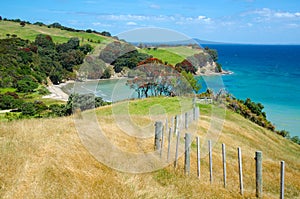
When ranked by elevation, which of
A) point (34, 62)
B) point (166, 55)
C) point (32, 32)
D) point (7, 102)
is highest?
point (32, 32)

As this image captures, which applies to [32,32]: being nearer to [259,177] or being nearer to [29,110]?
[29,110]

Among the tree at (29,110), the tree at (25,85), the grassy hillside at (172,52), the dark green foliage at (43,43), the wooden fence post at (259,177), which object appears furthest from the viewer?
the dark green foliage at (43,43)

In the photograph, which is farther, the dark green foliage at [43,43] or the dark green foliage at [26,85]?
the dark green foliage at [43,43]

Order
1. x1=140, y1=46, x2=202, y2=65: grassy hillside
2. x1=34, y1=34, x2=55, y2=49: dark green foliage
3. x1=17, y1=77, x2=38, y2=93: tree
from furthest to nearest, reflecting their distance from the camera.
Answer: x1=34, y1=34, x2=55, y2=49: dark green foliage
x1=17, y1=77, x2=38, y2=93: tree
x1=140, y1=46, x2=202, y2=65: grassy hillside

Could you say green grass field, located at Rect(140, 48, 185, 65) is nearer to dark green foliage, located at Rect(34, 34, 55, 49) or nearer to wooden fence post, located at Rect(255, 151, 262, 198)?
wooden fence post, located at Rect(255, 151, 262, 198)

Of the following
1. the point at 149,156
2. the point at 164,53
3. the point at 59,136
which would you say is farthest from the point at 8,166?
the point at 164,53

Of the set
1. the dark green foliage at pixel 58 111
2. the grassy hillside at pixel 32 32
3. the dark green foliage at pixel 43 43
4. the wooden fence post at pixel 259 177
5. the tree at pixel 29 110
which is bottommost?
the tree at pixel 29 110

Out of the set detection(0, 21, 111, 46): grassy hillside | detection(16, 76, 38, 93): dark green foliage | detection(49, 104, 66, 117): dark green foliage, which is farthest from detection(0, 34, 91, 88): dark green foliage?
detection(49, 104, 66, 117): dark green foliage

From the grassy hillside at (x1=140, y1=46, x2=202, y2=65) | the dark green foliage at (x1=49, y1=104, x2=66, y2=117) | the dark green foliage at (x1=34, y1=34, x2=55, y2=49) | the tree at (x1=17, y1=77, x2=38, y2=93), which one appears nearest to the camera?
the grassy hillside at (x1=140, y1=46, x2=202, y2=65)

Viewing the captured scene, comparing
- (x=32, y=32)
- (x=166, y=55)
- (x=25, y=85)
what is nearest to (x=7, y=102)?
(x=25, y=85)

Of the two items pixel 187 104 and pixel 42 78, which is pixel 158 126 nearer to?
pixel 187 104

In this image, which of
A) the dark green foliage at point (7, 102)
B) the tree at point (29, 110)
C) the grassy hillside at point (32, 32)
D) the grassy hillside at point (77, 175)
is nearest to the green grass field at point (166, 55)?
the grassy hillside at point (77, 175)

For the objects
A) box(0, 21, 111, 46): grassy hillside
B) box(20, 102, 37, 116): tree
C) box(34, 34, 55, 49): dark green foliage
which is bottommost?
box(20, 102, 37, 116): tree

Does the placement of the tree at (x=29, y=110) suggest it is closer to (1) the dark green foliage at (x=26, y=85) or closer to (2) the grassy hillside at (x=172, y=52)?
(1) the dark green foliage at (x=26, y=85)
